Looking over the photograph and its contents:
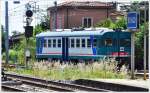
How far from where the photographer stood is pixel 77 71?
16.4 m

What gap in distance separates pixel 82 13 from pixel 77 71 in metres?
15.8

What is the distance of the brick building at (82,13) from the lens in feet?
98.8

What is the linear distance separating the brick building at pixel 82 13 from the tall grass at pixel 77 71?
11698 millimetres

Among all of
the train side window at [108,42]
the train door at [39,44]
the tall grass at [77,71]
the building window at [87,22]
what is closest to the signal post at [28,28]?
the train door at [39,44]

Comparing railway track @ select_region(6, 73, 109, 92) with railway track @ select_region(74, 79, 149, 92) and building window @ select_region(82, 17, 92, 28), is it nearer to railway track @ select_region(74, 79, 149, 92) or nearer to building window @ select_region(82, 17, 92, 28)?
railway track @ select_region(74, 79, 149, 92)

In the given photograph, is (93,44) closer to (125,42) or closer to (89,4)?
(125,42)

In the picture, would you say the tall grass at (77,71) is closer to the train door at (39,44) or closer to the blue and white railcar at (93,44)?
the blue and white railcar at (93,44)

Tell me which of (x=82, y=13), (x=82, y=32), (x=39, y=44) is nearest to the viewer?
(x=82, y=32)

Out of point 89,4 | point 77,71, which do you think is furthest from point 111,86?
point 89,4

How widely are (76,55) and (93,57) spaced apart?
2.95 ft

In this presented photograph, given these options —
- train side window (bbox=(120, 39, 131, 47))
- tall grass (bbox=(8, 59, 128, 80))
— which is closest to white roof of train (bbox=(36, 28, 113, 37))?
train side window (bbox=(120, 39, 131, 47))

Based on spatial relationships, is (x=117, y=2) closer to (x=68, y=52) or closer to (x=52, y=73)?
(x=68, y=52)

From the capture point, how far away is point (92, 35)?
65.8 ft

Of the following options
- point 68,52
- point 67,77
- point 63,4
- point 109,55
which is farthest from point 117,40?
point 63,4
